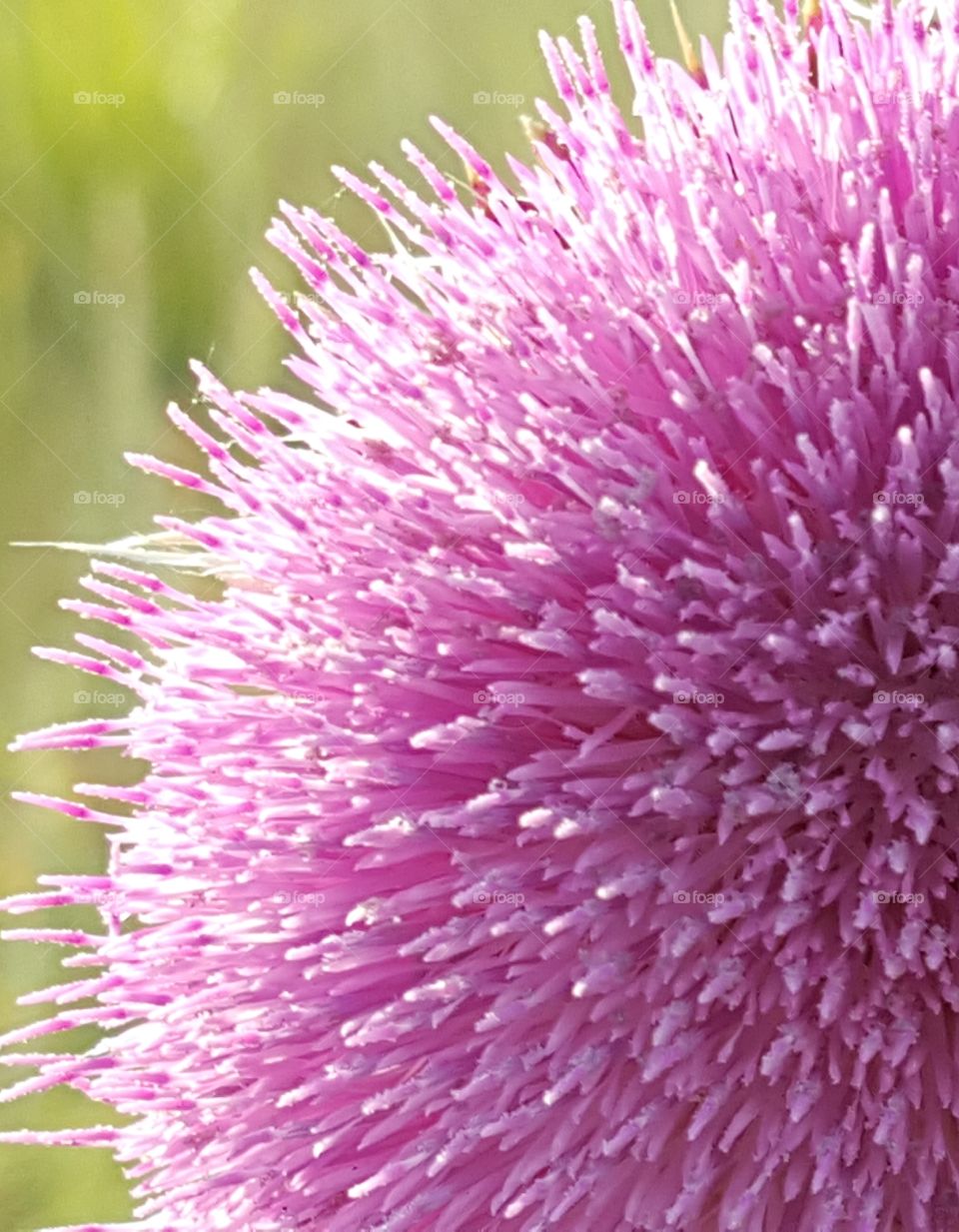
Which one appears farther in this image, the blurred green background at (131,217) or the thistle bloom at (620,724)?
the blurred green background at (131,217)

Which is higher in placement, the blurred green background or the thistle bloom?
the blurred green background

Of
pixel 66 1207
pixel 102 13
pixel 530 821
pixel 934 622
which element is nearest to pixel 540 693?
pixel 530 821

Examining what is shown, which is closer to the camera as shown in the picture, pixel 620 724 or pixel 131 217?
pixel 620 724

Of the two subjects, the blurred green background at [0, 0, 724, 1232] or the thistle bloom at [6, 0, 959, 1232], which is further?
the blurred green background at [0, 0, 724, 1232]

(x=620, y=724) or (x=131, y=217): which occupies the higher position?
(x=131, y=217)
